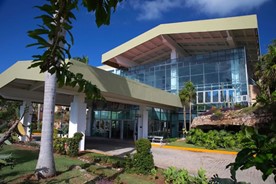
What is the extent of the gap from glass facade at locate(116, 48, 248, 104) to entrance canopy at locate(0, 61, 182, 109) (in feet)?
31.6

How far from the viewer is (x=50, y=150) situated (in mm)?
8414

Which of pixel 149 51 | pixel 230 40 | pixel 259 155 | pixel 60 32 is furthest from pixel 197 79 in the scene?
pixel 60 32

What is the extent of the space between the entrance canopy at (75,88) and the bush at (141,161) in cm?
531

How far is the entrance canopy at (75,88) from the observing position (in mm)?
12461

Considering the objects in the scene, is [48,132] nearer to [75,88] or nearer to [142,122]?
[75,88]

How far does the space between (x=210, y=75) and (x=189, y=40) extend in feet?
23.6

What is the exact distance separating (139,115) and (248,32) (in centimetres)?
1879

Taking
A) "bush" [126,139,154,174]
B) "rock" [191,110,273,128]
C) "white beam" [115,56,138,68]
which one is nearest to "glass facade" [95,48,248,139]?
"rock" [191,110,273,128]

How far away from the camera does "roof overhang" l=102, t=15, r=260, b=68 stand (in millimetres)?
28831

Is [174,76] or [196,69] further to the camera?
[174,76]

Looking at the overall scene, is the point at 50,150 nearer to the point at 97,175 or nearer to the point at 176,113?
the point at 97,175

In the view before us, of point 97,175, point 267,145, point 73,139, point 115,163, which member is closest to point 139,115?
point 73,139

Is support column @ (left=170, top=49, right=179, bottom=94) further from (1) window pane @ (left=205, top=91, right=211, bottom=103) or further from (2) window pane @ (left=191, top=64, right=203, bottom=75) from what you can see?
(1) window pane @ (left=205, top=91, right=211, bottom=103)

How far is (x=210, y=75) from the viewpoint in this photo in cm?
2998
